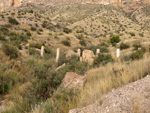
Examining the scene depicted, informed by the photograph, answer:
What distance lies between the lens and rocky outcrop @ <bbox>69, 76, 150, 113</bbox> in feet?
6.47

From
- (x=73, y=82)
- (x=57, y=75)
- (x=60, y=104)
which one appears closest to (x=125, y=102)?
(x=60, y=104)

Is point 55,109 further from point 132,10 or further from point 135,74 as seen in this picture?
point 132,10

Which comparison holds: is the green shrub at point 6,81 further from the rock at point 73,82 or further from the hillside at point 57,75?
the rock at point 73,82

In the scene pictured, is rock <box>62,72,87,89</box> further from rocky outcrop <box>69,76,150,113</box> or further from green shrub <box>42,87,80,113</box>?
rocky outcrop <box>69,76,150,113</box>

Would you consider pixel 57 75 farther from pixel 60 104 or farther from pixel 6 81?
pixel 6 81

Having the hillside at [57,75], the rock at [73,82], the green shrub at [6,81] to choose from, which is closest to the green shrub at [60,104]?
the hillside at [57,75]

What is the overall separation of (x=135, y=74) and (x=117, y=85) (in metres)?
0.69

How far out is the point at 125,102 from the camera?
218cm

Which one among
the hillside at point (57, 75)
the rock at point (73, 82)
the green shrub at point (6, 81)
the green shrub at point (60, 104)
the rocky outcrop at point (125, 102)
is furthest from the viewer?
the green shrub at point (6, 81)

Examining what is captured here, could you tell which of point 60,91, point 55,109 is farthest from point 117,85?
point 55,109

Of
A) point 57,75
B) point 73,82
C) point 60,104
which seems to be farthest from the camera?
point 57,75

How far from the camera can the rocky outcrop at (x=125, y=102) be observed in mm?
1972

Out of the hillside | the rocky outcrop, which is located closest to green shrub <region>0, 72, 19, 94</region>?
the hillside

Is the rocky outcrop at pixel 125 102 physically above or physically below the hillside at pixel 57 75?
above
